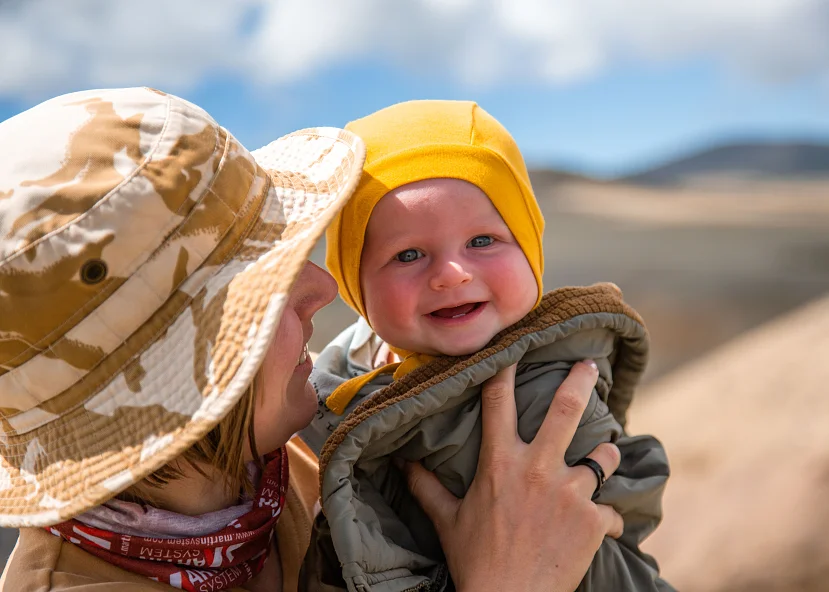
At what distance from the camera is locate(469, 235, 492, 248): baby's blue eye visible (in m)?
1.75

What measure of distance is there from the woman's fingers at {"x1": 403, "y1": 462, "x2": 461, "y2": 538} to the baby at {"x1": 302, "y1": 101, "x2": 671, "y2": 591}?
0.03 m

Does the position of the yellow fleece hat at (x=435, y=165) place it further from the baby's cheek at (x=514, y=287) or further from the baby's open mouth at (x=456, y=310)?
the baby's open mouth at (x=456, y=310)

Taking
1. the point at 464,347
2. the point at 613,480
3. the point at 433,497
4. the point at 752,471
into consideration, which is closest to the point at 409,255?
the point at 464,347

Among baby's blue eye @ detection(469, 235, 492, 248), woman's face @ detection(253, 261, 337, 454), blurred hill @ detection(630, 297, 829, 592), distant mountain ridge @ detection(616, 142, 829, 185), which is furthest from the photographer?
distant mountain ridge @ detection(616, 142, 829, 185)

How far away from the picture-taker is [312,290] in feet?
5.23

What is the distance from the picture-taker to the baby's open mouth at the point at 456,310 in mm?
1716

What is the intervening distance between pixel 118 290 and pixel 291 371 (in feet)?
1.45

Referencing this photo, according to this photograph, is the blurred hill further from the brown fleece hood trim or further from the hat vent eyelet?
the hat vent eyelet

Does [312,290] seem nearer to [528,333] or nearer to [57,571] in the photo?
[528,333]

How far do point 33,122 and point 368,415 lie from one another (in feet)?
2.60

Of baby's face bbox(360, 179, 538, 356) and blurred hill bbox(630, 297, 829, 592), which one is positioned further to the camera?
blurred hill bbox(630, 297, 829, 592)

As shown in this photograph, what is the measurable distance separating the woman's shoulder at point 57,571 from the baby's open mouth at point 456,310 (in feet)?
2.48

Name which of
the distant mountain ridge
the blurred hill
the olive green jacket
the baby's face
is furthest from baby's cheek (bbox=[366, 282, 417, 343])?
the distant mountain ridge

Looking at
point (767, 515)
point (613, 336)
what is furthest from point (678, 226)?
point (613, 336)
